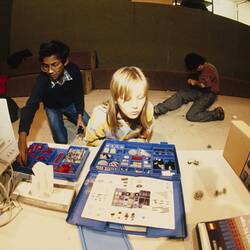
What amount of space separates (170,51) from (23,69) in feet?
7.32

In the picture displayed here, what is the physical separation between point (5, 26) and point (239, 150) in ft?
12.7

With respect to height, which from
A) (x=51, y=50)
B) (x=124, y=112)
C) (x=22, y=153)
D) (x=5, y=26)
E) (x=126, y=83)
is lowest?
(x=22, y=153)

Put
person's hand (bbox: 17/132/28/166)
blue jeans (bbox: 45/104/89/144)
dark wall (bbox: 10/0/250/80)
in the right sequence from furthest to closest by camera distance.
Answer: dark wall (bbox: 10/0/250/80) < blue jeans (bbox: 45/104/89/144) < person's hand (bbox: 17/132/28/166)

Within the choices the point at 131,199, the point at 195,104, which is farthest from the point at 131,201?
the point at 195,104

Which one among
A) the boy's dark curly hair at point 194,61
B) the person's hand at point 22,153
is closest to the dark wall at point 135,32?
the boy's dark curly hair at point 194,61

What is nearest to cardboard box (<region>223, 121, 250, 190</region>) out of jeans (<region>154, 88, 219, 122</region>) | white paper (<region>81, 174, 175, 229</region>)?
white paper (<region>81, 174, 175, 229</region>)

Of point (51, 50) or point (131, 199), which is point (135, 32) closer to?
point (51, 50)

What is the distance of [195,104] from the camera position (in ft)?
9.50

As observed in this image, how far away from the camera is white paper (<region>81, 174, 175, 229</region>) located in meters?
0.81

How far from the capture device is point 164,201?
2.89 ft

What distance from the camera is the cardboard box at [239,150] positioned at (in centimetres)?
97

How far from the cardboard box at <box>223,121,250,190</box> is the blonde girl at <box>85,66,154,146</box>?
1.49ft

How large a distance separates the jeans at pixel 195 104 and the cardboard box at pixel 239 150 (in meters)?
1.76

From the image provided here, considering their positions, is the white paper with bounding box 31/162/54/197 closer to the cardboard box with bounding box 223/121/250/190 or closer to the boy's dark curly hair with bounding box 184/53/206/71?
the cardboard box with bounding box 223/121/250/190
